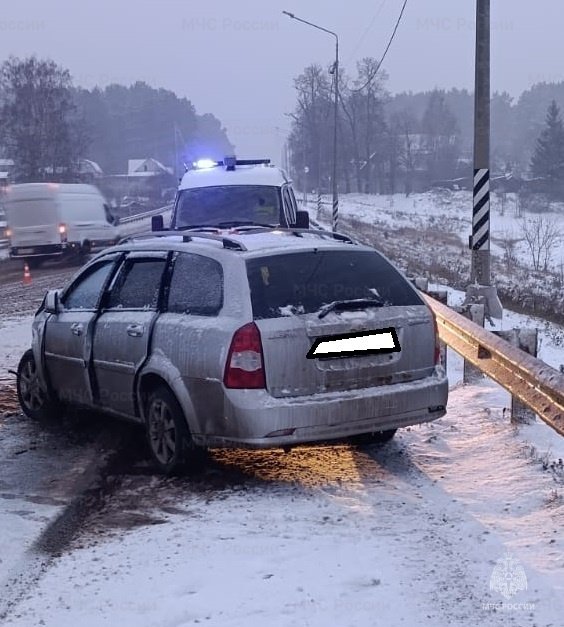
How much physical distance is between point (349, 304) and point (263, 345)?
27.7 inches

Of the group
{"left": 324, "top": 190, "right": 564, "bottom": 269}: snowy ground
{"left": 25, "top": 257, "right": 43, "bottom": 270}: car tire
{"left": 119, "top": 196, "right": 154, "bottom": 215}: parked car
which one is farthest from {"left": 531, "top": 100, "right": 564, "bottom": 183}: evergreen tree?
{"left": 25, "top": 257, "right": 43, "bottom": 270}: car tire

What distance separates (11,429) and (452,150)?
11975 centimetres

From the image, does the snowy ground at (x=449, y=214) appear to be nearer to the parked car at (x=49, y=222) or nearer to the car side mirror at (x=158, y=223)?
the parked car at (x=49, y=222)

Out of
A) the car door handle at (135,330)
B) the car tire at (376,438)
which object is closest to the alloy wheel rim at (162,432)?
the car door handle at (135,330)

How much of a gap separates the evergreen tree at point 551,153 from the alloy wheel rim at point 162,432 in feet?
289

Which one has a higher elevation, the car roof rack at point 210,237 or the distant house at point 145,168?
the distant house at point 145,168

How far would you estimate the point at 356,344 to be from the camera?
18.6 ft

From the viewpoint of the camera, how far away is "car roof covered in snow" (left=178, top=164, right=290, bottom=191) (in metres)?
14.5

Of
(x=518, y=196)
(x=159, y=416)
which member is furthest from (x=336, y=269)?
(x=518, y=196)

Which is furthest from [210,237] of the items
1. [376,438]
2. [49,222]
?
[49,222]

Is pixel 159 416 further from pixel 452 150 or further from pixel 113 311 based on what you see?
pixel 452 150

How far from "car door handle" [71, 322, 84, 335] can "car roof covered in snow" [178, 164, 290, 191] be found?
7.55m

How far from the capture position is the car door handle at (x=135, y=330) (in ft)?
20.6

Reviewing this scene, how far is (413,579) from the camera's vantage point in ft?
13.7
